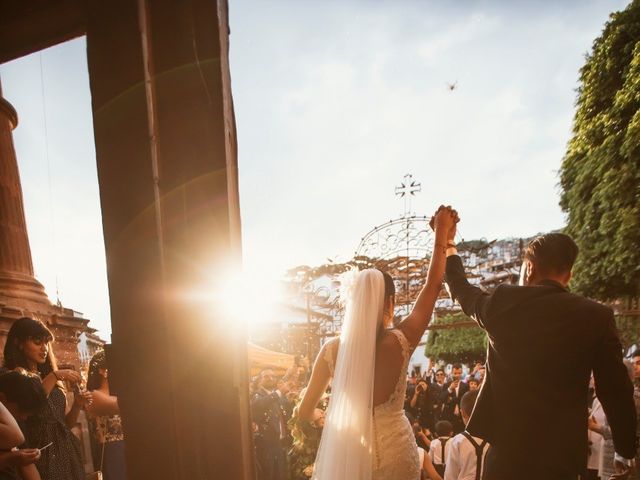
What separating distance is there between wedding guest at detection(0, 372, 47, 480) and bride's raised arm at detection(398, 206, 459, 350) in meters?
2.28

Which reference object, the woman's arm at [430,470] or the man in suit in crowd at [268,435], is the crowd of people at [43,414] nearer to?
the woman's arm at [430,470]

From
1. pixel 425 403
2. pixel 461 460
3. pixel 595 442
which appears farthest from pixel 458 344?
pixel 461 460

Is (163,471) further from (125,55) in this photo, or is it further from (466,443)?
(466,443)

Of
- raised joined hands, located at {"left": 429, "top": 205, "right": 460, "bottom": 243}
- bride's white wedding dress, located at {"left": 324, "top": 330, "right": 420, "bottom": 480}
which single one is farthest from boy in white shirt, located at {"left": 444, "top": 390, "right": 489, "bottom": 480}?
raised joined hands, located at {"left": 429, "top": 205, "right": 460, "bottom": 243}

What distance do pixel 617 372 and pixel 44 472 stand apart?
11.6ft

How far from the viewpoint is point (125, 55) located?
4.10 feet

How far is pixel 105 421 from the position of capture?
3832 millimetres

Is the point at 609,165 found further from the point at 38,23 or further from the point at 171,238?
the point at 38,23

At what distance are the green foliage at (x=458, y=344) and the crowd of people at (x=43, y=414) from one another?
68.9 ft

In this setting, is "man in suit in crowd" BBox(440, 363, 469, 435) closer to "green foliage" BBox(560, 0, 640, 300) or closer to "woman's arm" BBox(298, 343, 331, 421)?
"green foliage" BBox(560, 0, 640, 300)

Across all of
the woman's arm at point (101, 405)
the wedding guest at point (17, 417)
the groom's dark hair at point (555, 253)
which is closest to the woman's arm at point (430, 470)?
the groom's dark hair at point (555, 253)

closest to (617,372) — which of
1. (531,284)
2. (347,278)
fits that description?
(531,284)

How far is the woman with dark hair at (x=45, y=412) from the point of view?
2.70 metres

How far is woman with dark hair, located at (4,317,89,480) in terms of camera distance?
2699 mm
